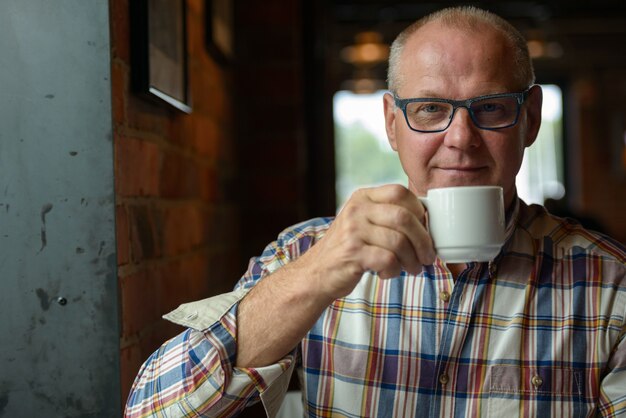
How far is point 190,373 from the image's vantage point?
1.05m

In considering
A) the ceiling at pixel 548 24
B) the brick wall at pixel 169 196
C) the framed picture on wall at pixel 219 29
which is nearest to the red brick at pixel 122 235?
the brick wall at pixel 169 196

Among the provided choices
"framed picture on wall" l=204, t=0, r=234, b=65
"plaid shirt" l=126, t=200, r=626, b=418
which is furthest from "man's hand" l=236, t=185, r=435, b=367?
"framed picture on wall" l=204, t=0, r=234, b=65

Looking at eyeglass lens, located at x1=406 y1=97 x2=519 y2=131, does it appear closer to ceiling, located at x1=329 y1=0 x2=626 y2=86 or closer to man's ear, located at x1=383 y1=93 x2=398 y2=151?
man's ear, located at x1=383 y1=93 x2=398 y2=151

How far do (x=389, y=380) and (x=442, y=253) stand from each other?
410 mm

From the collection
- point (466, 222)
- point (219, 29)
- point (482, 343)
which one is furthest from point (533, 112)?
point (219, 29)

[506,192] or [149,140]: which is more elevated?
[149,140]

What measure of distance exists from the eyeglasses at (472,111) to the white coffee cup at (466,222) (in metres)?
0.36

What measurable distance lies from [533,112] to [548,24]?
243 inches

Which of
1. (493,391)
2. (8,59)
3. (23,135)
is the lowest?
(493,391)

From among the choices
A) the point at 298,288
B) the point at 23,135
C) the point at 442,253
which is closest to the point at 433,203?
the point at 442,253

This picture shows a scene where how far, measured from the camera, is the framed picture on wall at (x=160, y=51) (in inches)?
49.8

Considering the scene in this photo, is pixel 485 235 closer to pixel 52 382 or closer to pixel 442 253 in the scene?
pixel 442 253

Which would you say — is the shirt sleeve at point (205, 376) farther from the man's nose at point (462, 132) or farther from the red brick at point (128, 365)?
the man's nose at point (462, 132)

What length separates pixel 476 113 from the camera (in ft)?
4.01
